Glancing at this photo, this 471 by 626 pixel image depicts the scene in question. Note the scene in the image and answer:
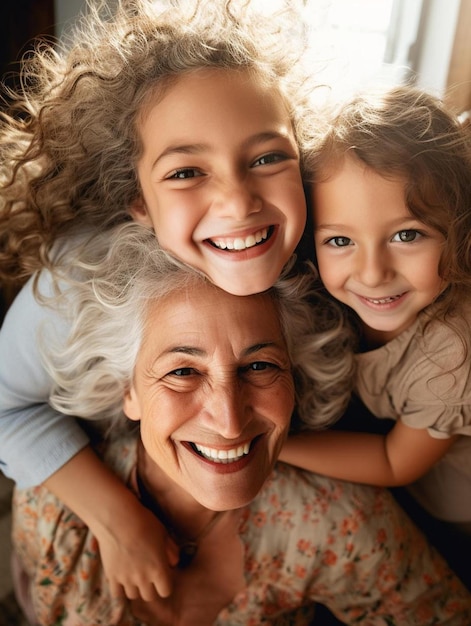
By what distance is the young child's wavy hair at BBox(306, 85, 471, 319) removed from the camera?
1293 mm

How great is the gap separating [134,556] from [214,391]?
1.48ft

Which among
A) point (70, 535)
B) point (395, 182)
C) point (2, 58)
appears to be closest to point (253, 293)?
point (395, 182)

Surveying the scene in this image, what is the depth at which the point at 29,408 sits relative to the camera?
1627 mm

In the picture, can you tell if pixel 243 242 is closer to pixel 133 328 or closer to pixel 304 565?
pixel 133 328

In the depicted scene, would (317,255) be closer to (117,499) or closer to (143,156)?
(143,156)

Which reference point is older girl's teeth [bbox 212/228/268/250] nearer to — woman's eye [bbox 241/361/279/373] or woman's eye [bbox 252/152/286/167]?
woman's eye [bbox 252/152/286/167]

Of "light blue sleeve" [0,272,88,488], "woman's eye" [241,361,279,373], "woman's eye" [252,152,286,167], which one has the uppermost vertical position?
"woman's eye" [252,152,286,167]

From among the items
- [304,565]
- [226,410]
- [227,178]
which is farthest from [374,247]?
[304,565]

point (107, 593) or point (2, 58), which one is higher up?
point (2, 58)

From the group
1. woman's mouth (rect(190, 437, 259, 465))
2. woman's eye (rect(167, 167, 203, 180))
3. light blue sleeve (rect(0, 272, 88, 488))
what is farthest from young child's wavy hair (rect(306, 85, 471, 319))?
light blue sleeve (rect(0, 272, 88, 488))

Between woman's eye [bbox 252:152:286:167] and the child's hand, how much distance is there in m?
0.81

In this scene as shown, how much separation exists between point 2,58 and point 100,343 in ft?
3.71

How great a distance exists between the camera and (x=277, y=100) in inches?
52.2

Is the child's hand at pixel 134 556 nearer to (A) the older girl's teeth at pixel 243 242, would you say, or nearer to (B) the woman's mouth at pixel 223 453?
(B) the woman's mouth at pixel 223 453
